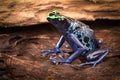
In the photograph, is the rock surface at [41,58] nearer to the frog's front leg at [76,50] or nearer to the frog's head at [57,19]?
the frog's front leg at [76,50]

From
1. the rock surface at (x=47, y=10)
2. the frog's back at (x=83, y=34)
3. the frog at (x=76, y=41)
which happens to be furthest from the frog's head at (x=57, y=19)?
the rock surface at (x=47, y=10)

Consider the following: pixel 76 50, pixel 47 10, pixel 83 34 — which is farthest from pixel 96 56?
pixel 47 10

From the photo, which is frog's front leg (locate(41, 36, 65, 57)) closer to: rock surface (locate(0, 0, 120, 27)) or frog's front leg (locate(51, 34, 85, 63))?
frog's front leg (locate(51, 34, 85, 63))

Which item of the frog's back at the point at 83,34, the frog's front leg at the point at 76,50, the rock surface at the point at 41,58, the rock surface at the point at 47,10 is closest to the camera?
the rock surface at the point at 41,58

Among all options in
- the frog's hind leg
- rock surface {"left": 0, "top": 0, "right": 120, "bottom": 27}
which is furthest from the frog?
rock surface {"left": 0, "top": 0, "right": 120, "bottom": 27}

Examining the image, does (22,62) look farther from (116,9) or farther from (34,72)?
(116,9)

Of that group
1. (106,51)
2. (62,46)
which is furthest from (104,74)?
(62,46)
